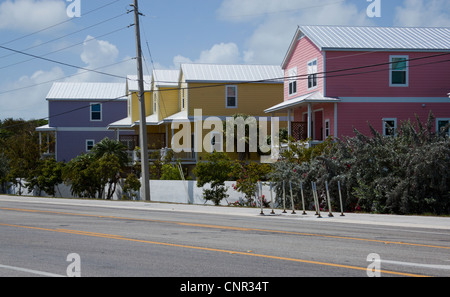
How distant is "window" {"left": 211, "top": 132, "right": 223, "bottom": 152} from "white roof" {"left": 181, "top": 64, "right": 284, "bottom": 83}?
12.8ft

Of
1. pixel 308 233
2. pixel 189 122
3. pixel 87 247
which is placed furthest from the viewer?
pixel 189 122

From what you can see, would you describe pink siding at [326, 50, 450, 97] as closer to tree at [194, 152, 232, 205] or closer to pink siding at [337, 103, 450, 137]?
pink siding at [337, 103, 450, 137]

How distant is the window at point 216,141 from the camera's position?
133 feet

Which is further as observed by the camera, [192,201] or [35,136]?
[35,136]

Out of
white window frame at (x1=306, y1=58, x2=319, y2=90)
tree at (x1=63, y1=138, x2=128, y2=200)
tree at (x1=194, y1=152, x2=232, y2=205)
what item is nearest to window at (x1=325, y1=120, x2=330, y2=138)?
white window frame at (x1=306, y1=58, x2=319, y2=90)

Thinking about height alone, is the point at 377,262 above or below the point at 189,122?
below

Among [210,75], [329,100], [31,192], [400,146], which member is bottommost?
[31,192]

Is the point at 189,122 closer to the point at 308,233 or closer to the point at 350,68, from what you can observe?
the point at 350,68

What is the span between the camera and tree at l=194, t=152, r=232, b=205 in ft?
101

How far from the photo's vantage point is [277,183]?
87.6ft

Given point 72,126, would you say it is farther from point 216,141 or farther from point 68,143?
point 216,141

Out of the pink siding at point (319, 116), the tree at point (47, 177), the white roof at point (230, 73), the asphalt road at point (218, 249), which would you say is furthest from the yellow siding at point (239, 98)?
the asphalt road at point (218, 249)
